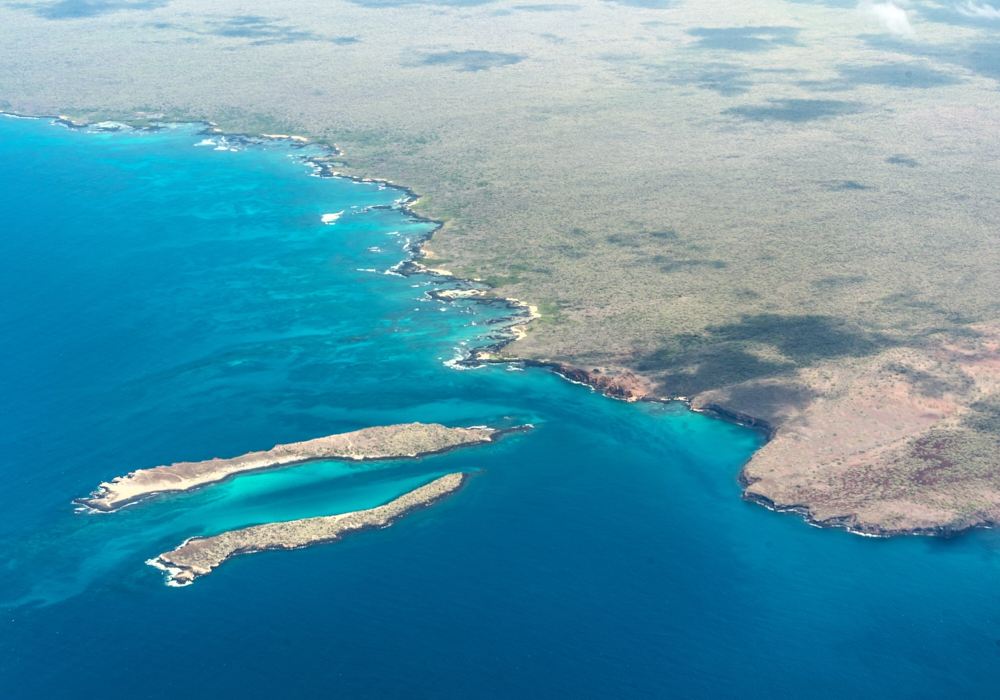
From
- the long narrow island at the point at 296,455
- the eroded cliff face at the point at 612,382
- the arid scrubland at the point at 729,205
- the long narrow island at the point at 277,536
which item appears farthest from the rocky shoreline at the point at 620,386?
the long narrow island at the point at 277,536

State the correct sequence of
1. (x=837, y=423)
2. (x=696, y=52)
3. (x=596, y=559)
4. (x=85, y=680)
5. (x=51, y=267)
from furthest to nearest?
(x=696, y=52), (x=51, y=267), (x=837, y=423), (x=596, y=559), (x=85, y=680)

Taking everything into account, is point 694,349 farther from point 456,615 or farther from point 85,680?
point 85,680

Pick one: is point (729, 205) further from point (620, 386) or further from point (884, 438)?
point (884, 438)

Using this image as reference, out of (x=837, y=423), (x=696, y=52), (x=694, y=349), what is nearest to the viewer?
(x=837, y=423)

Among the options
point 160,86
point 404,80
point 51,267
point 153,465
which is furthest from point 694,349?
point 160,86

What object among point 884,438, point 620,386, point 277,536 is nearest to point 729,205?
point 620,386

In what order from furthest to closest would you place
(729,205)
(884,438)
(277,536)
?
(729,205), (884,438), (277,536)

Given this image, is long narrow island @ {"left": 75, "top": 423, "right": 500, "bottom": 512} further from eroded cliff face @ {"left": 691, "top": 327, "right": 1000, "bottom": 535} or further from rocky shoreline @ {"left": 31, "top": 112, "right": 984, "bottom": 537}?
eroded cliff face @ {"left": 691, "top": 327, "right": 1000, "bottom": 535}
